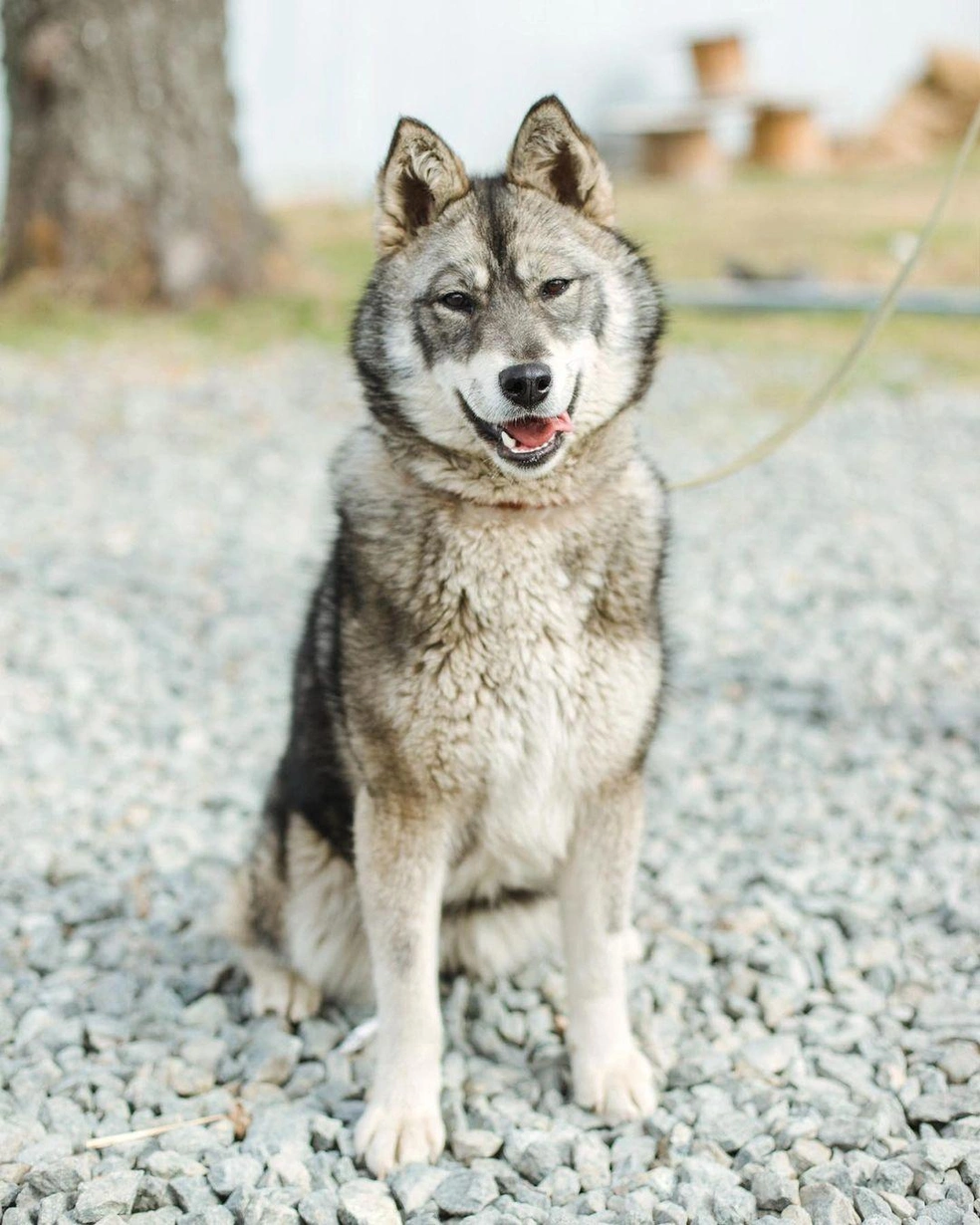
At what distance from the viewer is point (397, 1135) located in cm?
245

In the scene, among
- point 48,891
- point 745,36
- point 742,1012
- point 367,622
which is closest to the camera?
point 367,622

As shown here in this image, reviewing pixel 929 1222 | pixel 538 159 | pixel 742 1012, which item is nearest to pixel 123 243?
pixel 538 159

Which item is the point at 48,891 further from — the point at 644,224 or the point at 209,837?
the point at 644,224

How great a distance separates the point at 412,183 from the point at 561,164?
0.32 meters

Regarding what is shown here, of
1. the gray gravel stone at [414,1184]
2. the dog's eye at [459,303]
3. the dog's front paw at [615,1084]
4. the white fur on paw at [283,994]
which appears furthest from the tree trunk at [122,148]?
the gray gravel stone at [414,1184]

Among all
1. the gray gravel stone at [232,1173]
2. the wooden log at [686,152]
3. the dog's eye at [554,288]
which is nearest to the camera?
the gray gravel stone at [232,1173]

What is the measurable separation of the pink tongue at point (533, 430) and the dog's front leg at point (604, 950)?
73 centimetres

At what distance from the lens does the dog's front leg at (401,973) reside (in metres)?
2.43

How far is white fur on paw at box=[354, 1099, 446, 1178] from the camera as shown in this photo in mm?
2422

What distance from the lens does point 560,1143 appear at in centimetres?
246

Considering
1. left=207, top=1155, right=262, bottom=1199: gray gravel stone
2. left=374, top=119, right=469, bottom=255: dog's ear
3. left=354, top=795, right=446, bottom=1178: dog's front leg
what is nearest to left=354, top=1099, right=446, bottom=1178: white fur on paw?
left=354, top=795, right=446, bottom=1178: dog's front leg

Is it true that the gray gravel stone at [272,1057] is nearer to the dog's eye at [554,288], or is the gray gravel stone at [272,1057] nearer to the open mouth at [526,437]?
the open mouth at [526,437]

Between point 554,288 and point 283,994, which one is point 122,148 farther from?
point 283,994

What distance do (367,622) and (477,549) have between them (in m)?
0.27
